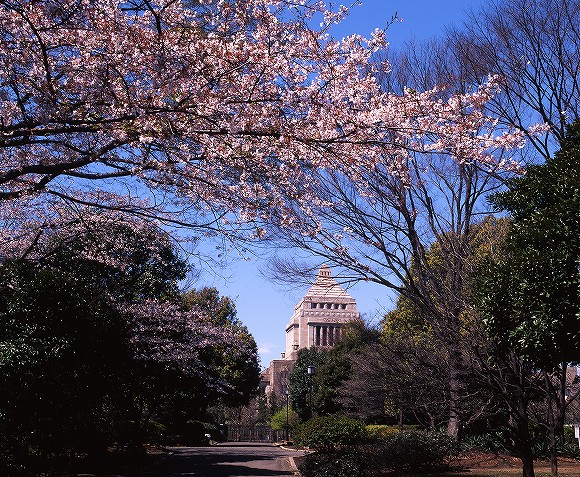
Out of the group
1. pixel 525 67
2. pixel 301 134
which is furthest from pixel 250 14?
pixel 525 67

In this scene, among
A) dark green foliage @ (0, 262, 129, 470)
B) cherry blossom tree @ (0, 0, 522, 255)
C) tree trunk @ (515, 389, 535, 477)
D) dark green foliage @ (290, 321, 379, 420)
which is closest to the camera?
cherry blossom tree @ (0, 0, 522, 255)

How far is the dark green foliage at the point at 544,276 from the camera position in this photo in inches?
293

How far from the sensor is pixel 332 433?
1677cm

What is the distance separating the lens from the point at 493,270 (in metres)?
Result: 8.96

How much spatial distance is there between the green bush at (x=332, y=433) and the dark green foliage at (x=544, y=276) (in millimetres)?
8582

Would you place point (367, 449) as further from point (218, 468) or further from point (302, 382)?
point (302, 382)

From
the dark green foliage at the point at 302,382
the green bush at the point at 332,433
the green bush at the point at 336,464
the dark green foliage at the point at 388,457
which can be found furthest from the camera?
the dark green foliage at the point at 302,382

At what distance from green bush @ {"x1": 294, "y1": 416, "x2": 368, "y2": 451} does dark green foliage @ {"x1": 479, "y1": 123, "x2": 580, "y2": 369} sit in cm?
858

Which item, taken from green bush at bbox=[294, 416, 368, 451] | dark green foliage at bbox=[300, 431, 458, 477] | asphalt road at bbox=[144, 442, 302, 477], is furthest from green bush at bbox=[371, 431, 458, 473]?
asphalt road at bbox=[144, 442, 302, 477]

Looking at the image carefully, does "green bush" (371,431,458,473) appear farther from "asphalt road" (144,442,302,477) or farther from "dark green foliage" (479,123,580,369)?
"dark green foliage" (479,123,580,369)

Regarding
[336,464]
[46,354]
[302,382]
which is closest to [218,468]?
[336,464]

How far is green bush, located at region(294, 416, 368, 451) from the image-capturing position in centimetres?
1677

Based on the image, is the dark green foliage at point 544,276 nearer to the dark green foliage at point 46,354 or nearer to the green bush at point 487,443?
the dark green foliage at point 46,354

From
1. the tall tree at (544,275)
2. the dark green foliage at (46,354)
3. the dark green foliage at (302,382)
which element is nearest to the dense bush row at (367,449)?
the dark green foliage at (46,354)
